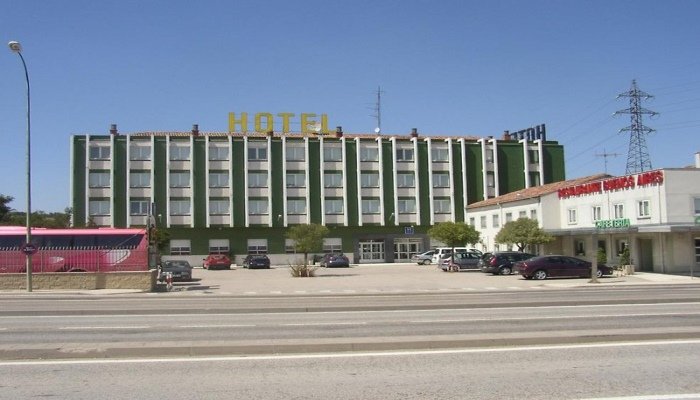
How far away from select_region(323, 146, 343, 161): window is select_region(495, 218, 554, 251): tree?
2652 cm

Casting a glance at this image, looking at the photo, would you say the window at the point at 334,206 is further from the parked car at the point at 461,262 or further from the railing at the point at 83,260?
the railing at the point at 83,260

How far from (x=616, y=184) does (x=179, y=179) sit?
1693 inches

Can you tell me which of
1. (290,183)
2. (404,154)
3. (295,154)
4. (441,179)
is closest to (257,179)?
(290,183)

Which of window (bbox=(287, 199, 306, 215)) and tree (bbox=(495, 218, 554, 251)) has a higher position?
window (bbox=(287, 199, 306, 215))

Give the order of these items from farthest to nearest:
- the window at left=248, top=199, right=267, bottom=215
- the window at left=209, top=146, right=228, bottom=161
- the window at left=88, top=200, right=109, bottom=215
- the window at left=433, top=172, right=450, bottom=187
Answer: the window at left=433, top=172, right=450, bottom=187 → the window at left=209, top=146, right=228, bottom=161 → the window at left=248, top=199, right=267, bottom=215 → the window at left=88, top=200, right=109, bottom=215

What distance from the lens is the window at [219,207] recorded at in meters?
66.6

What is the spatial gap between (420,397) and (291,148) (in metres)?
62.3

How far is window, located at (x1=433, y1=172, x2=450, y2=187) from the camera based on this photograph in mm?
70125

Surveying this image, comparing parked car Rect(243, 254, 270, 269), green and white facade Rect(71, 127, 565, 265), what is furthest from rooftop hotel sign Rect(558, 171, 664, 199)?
parked car Rect(243, 254, 270, 269)

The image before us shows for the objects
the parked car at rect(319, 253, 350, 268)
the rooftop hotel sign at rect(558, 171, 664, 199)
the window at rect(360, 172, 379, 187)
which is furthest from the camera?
the window at rect(360, 172, 379, 187)

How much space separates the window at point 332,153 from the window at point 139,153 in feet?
60.9

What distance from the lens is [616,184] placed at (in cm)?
4328

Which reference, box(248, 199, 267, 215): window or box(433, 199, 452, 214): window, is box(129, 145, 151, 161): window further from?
box(433, 199, 452, 214): window

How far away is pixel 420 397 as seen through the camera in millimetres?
7422
